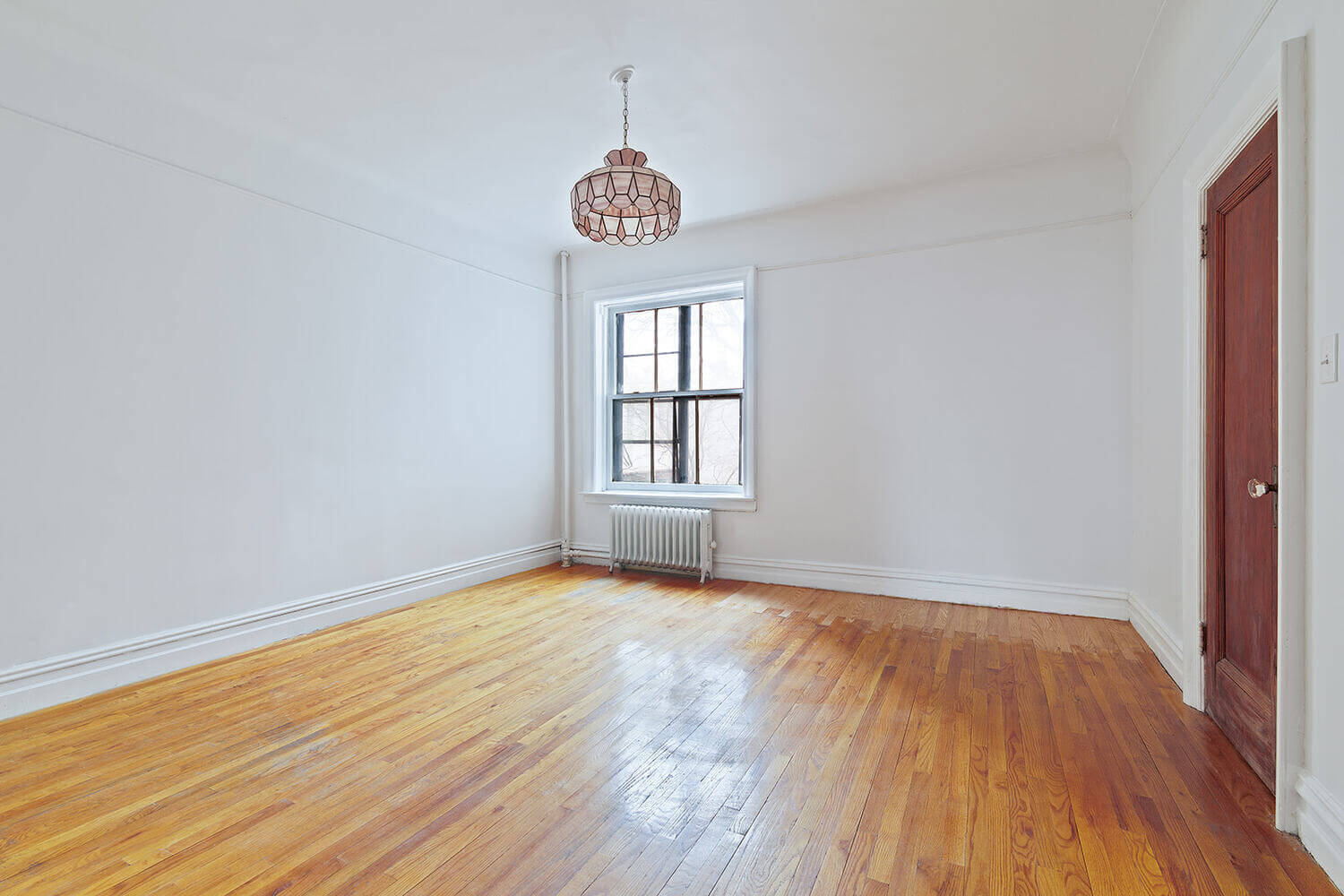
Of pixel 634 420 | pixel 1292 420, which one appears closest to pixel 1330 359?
pixel 1292 420

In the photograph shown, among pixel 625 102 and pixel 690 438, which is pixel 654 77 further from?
pixel 690 438

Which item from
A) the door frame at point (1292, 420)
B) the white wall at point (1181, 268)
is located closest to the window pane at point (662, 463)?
the white wall at point (1181, 268)

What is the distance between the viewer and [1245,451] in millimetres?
2230

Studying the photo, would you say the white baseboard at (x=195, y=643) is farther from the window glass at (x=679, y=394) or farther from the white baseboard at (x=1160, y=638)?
the white baseboard at (x=1160, y=638)

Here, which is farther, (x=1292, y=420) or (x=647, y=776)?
(x=647, y=776)

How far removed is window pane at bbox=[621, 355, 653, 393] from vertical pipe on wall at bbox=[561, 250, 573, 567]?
1.84 ft

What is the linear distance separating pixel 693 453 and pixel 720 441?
30 centimetres

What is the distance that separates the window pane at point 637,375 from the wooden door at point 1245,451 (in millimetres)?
4041

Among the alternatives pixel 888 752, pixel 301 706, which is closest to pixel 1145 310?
pixel 888 752

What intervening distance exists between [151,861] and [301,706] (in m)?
1.06

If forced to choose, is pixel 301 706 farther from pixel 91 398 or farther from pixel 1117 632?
pixel 1117 632

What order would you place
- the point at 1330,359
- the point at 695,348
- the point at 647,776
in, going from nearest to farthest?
the point at 1330,359 → the point at 647,776 → the point at 695,348

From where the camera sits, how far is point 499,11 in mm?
2596

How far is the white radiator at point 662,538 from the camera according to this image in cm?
513
